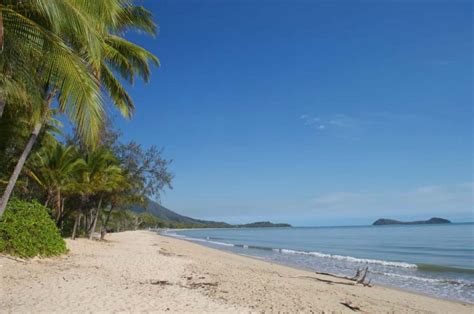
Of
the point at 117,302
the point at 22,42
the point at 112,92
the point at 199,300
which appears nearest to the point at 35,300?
the point at 117,302

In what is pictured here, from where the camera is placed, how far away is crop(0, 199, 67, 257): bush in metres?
10.2

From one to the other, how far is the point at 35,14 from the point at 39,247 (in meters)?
7.76

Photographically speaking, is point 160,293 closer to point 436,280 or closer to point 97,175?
point 436,280

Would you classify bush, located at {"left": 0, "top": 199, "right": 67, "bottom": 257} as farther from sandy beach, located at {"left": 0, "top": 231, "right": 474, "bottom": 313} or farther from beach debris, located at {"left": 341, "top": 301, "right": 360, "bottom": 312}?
beach debris, located at {"left": 341, "top": 301, "right": 360, "bottom": 312}

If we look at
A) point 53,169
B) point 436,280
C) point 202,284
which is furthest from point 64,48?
point 436,280

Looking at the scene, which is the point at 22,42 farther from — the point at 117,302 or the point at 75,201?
the point at 75,201

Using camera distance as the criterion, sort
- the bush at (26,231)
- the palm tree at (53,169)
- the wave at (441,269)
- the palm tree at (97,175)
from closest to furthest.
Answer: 1. the bush at (26,231)
2. the palm tree at (53,169)
3. the palm tree at (97,175)
4. the wave at (441,269)

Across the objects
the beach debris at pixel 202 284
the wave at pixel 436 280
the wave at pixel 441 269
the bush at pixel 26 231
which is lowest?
the wave at pixel 436 280

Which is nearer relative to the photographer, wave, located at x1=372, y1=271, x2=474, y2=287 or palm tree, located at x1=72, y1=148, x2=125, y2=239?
wave, located at x1=372, y1=271, x2=474, y2=287

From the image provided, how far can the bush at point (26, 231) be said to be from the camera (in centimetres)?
1019

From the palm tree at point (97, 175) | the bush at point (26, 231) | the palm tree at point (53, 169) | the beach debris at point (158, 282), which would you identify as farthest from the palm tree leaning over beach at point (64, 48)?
the palm tree at point (97, 175)

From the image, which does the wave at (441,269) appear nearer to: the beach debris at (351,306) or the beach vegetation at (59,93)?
the beach debris at (351,306)

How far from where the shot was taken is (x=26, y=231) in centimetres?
1057

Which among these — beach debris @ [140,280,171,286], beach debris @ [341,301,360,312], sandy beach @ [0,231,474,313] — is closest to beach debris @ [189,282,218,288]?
sandy beach @ [0,231,474,313]
